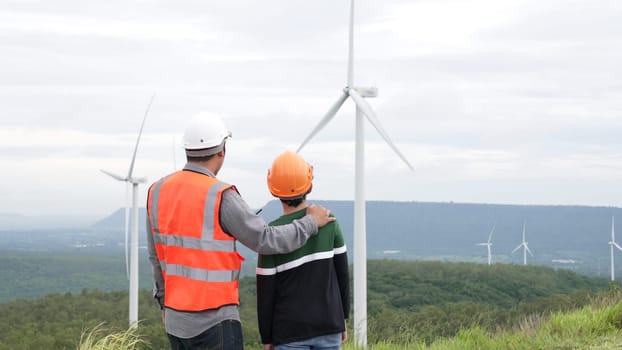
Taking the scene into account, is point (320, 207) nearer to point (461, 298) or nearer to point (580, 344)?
point (580, 344)

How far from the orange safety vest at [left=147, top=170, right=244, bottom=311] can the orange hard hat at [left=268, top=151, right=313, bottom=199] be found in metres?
0.46

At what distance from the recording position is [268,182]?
5961mm

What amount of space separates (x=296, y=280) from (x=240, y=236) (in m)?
0.60

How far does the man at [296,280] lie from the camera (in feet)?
19.2

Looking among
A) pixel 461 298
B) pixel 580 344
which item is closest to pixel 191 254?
pixel 580 344

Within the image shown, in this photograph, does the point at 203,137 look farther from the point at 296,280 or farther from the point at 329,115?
the point at 329,115

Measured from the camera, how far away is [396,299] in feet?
315

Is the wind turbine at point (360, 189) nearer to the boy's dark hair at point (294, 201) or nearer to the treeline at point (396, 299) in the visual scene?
the boy's dark hair at point (294, 201)

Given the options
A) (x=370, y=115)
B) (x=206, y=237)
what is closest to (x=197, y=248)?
(x=206, y=237)

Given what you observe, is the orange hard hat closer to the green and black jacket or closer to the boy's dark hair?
the boy's dark hair

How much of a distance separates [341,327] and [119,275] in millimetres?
163845

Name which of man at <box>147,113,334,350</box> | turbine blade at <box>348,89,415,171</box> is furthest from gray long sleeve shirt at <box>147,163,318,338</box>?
turbine blade at <box>348,89,415,171</box>

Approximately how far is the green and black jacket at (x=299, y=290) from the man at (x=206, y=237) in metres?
0.21

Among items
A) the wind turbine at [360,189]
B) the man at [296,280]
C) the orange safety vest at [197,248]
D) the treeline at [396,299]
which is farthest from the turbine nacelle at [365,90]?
the treeline at [396,299]
